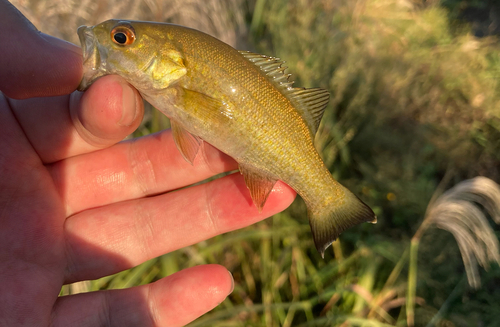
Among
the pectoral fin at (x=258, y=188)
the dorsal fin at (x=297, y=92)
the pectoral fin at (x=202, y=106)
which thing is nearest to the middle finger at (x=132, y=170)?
the pectoral fin at (x=258, y=188)

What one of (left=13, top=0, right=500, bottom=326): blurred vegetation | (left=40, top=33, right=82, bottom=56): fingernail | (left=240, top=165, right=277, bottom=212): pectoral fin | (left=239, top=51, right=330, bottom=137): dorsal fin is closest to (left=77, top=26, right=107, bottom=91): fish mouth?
(left=40, top=33, right=82, bottom=56): fingernail

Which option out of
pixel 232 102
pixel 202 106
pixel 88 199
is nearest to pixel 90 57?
pixel 202 106

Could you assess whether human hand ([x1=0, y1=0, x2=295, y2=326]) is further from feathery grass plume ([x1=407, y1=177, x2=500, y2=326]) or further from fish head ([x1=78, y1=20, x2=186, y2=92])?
feathery grass plume ([x1=407, y1=177, x2=500, y2=326])

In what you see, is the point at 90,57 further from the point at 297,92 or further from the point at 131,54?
the point at 297,92

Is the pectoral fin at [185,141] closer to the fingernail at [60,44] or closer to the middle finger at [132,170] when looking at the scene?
the middle finger at [132,170]

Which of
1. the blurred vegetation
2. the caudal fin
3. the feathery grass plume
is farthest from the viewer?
the blurred vegetation

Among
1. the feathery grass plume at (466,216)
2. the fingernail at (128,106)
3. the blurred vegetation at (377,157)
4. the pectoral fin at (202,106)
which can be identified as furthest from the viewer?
the blurred vegetation at (377,157)

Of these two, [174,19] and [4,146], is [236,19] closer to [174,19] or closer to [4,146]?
[174,19]

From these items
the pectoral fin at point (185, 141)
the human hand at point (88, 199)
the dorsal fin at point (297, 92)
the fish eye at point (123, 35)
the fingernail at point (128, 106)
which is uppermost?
the fish eye at point (123, 35)
